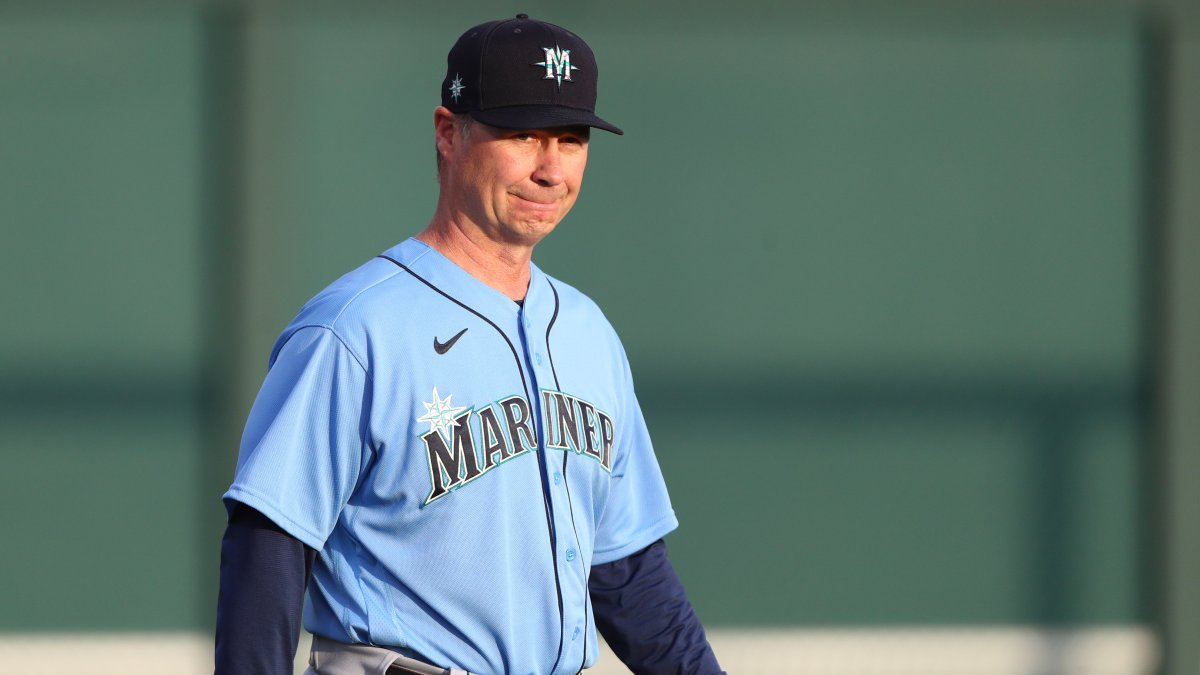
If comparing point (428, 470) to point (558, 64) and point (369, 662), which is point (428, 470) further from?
point (558, 64)

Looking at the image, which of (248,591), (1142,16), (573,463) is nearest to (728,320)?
(1142,16)

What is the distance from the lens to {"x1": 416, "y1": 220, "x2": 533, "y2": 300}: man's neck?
2.19m

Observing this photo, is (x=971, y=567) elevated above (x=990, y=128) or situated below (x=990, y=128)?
below

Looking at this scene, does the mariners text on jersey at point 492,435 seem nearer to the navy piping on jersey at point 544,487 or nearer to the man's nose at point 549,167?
the navy piping on jersey at point 544,487

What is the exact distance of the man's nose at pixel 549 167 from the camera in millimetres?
2121

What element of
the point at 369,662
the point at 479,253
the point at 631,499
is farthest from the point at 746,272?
the point at 369,662

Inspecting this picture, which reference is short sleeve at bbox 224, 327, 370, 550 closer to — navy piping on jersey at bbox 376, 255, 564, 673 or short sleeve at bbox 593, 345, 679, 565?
navy piping on jersey at bbox 376, 255, 564, 673

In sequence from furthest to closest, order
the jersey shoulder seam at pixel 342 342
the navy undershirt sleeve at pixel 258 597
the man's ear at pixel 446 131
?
Result: the man's ear at pixel 446 131 < the jersey shoulder seam at pixel 342 342 < the navy undershirt sleeve at pixel 258 597

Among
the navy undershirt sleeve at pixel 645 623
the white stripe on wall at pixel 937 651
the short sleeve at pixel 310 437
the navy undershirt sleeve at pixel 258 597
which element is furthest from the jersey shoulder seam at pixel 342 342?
the white stripe on wall at pixel 937 651

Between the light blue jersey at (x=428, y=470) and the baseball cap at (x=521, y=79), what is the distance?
253 mm

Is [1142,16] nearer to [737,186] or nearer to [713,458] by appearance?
[737,186]

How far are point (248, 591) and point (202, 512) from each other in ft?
9.12

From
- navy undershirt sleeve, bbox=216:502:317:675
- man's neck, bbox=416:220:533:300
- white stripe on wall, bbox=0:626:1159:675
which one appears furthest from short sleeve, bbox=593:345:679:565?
white stripe on wall, bbox=0:626:1159:675

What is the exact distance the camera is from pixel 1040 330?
4.67 m
